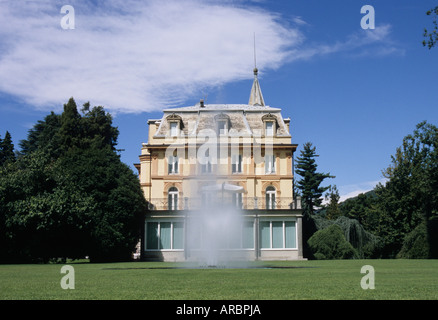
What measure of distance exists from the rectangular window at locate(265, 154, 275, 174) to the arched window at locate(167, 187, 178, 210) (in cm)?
917

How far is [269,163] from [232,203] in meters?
6.31

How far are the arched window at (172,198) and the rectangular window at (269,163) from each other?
9170 mm

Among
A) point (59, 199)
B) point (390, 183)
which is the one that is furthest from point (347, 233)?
point (59, 199)

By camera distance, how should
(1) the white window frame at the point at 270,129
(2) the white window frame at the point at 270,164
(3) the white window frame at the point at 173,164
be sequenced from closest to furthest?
1. (2) the white window frame at the point at 270,164
2. (3) the white window frame at the point at 173,164
3. (1) the white window frame at the point at 270,129

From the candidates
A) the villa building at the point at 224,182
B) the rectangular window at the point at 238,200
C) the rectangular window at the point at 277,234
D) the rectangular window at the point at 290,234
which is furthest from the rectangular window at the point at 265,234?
the rectangular window at the point at 238,200

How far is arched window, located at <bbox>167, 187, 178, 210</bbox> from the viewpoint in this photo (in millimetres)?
49656

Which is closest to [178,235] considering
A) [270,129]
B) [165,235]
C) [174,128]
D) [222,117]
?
[165,235]

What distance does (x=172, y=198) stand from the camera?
164ft

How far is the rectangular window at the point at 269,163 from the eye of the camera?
49.9m

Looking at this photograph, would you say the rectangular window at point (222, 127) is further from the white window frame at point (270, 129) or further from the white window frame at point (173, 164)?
the white window frame at point (173, 164)

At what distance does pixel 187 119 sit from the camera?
5234cm
